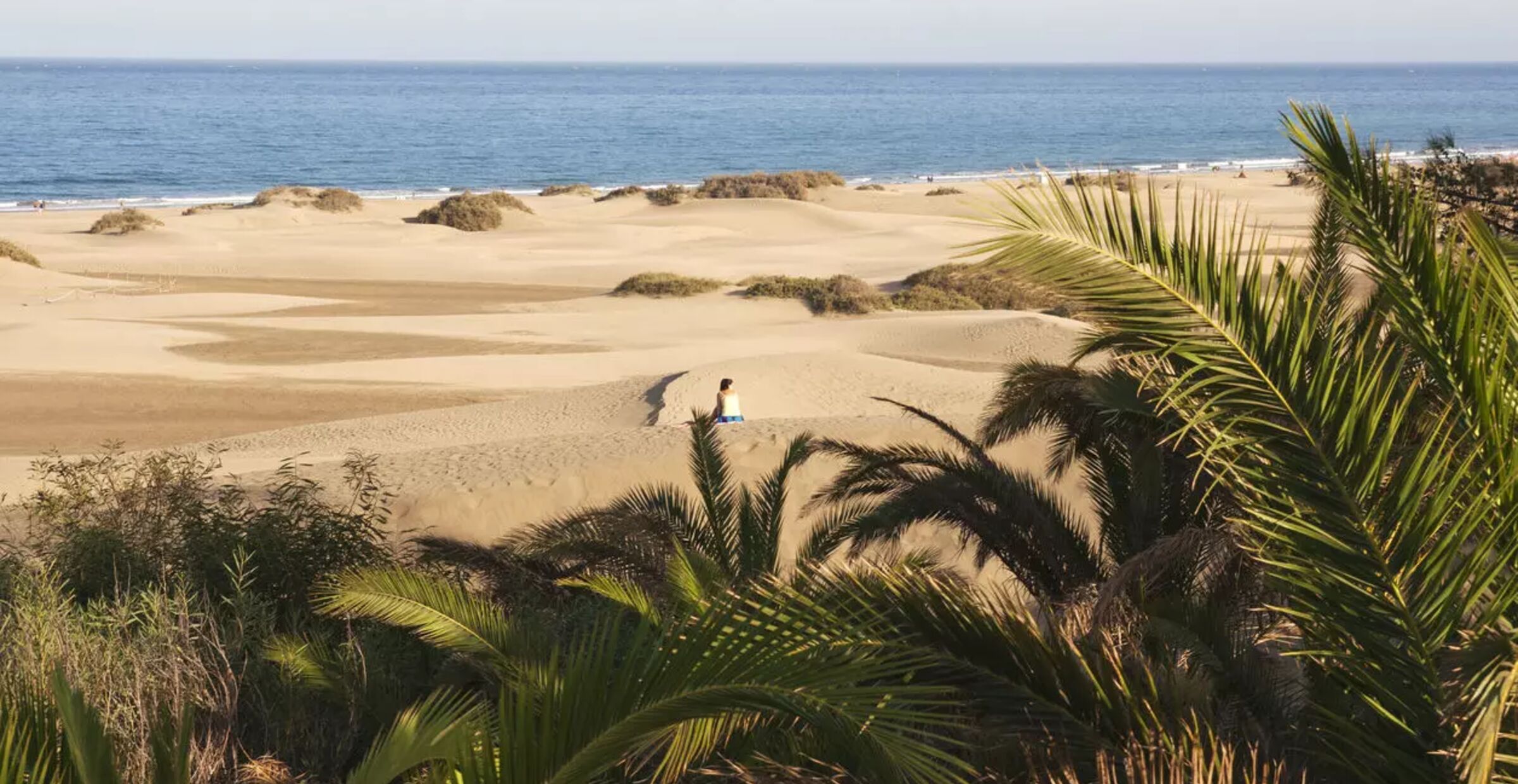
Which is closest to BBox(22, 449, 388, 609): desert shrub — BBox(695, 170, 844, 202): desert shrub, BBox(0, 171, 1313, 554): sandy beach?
BBox(0, 171, 1313, 554): sandy beach

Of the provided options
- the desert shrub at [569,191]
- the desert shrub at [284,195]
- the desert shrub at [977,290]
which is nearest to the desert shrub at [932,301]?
the desert shrub at [977,290]

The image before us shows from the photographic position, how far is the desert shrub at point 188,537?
8.52 metres

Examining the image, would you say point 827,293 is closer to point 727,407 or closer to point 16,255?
point 727,407

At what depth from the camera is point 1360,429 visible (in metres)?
3.66

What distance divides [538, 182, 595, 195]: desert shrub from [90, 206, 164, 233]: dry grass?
18009mm

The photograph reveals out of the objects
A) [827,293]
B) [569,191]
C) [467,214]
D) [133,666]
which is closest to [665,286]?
[827,293]

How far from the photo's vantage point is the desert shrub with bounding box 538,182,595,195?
56.2 metres

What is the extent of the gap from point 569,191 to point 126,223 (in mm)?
19957

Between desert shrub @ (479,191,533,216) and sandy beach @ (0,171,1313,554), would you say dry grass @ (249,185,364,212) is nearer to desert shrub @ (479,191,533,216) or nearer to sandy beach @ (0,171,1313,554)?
sandy beach @ (0,171,1313,554)

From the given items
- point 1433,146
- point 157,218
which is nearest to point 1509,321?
point 1433,146

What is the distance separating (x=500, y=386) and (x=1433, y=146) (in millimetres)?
13873

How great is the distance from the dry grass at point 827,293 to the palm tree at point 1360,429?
77.5 ft

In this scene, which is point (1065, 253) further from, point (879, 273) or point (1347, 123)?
point (879, 273)

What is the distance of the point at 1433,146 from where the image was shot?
9859mm
